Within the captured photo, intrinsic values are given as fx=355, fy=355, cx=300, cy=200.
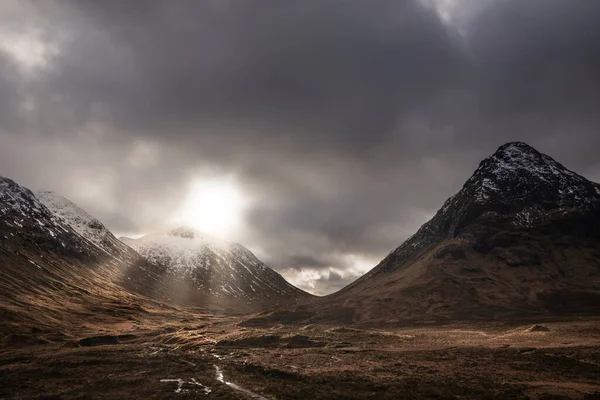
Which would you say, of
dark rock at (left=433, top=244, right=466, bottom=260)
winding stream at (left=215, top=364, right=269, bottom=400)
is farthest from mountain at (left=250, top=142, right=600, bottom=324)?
winding stream at (left=215, top=364, right=269, bottom=400)

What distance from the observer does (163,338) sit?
258ft

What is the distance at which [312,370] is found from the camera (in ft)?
132

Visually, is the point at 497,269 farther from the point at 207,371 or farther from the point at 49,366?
the point at 49,366

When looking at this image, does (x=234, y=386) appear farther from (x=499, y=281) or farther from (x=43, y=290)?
(x=499, y=281)

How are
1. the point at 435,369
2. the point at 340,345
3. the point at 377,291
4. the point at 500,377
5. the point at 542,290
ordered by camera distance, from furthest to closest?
the point at 377,291 < the point at 542,290 < the point at 340,345 < the point at 435,369 < the point at 500,377

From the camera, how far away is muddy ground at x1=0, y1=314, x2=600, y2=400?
103 feet

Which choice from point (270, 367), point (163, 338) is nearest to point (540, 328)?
point (270, 367)

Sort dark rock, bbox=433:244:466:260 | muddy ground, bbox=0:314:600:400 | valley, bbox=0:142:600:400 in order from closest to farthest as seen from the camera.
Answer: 1. muddy ground, bbox=0:314:600:400
2. valley, bbox=0:142:600:400
3. dark rock, bbox=433:244:466:260

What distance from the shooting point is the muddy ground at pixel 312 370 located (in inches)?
1238

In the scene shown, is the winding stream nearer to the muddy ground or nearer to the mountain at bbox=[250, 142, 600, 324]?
the muddy ground

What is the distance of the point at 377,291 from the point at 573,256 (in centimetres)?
9488

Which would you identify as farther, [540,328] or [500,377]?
[540,328]

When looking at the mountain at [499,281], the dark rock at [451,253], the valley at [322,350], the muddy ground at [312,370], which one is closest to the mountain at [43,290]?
the valley at [322,350]

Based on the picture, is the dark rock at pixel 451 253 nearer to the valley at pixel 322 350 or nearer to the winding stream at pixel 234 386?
the valley at pixel 322 350
